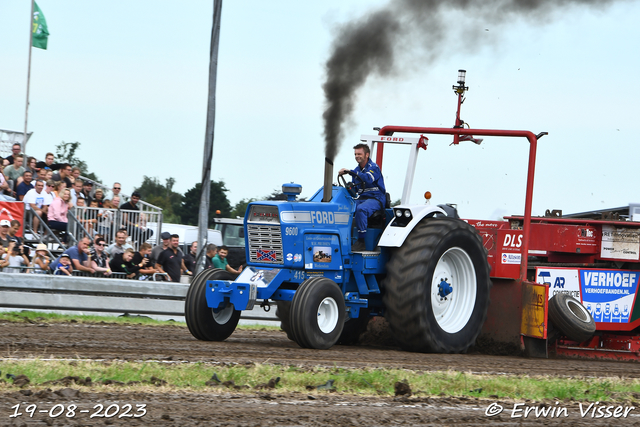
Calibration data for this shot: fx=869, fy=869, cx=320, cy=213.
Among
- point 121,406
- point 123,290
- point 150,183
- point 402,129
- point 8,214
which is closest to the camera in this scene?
point 121,406

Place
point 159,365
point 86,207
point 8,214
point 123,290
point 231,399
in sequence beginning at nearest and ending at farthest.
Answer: point 231,399, point 159,365, point 123,290, point 8,214, point 86,207

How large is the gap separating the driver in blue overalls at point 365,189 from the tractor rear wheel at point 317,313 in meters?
1.02

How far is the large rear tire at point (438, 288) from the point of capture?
29.9 ft

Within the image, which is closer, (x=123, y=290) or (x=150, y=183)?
(x=123, y=290)

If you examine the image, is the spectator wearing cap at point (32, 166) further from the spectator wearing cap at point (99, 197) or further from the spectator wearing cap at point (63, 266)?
the spectator wearing cap at point (63, 266)

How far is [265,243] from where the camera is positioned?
9203 millimetres

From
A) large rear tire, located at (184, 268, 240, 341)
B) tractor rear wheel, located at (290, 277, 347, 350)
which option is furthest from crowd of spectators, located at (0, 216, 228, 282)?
tractor rear wheel, located at (290, 277, 347, 350)

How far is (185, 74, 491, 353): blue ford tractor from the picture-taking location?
8.77 metres

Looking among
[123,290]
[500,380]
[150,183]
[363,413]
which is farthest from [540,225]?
[150,183]

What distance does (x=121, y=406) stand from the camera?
4.88 m

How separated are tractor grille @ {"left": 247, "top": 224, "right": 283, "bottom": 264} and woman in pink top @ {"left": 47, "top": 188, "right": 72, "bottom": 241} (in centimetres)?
669

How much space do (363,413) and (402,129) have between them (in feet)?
20.9

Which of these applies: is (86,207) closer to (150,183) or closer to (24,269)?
(24,269)

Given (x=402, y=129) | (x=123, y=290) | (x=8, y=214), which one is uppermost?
(x=402, y=129)
